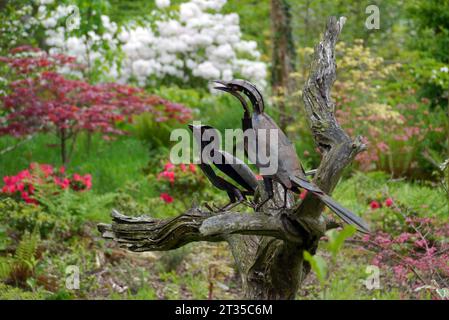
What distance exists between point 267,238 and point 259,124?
1.66 feet

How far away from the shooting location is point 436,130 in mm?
7688

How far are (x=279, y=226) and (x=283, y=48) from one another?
6.92 meters

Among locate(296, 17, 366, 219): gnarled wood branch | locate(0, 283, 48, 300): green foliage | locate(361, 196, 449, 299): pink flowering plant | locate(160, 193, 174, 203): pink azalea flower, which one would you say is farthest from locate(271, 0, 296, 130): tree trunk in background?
locate(296, 17, 366, 219): gnarled wood branch

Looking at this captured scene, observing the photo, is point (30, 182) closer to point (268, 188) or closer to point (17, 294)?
point (17, 294)

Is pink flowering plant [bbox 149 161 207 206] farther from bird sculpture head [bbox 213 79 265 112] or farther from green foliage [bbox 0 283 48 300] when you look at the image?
bird sculpture head [bbox 213 79 265 112]

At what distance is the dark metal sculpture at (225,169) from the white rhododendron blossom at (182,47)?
24.4ft

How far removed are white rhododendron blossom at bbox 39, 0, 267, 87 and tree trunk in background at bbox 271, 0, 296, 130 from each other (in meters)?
1.35

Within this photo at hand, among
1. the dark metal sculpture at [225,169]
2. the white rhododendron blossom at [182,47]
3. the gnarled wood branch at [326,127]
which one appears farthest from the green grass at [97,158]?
the gnarled wood branch at [326,127]

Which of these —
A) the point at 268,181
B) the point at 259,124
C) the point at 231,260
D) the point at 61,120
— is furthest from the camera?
the point at 61,120

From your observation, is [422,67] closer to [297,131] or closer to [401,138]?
[401,138]

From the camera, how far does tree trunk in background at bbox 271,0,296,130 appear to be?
911 cm

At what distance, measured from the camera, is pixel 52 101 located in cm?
741

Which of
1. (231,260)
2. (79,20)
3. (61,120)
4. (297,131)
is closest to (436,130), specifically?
(297,131)

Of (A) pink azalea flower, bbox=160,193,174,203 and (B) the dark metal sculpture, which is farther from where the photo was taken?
(A) pink azalea flower, bbox=160,193,174,203
